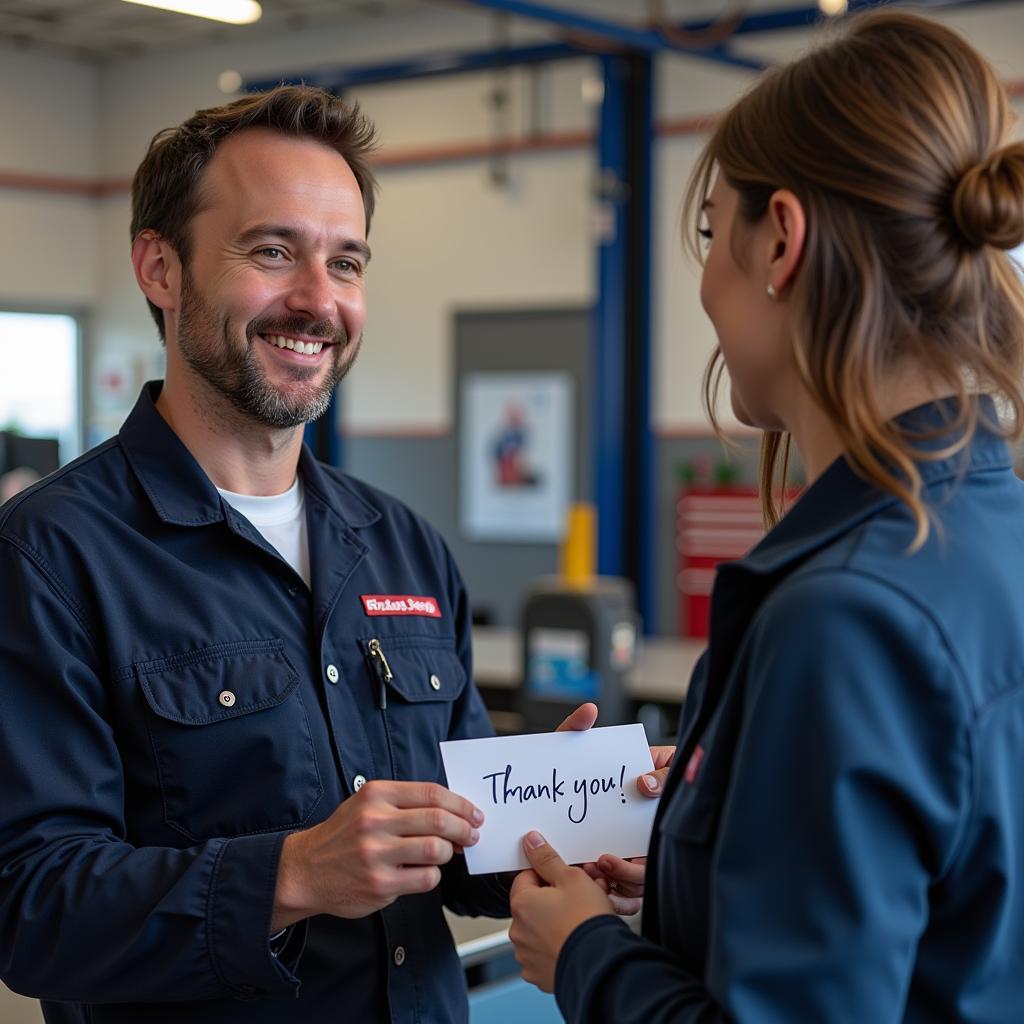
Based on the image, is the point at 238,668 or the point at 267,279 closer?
the point at 238,668

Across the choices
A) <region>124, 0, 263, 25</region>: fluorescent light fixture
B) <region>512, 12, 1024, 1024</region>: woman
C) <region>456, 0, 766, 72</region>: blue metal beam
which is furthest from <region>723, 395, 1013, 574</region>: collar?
<region>456, 0, 766, 72</region>: blue metal beam

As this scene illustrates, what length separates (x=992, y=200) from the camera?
3.34ft

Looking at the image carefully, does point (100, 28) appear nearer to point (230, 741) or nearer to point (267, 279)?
point (267, 279)

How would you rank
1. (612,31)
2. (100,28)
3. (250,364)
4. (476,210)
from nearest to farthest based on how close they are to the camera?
(250,364) → (100,28) → (612,31) → (476,210)

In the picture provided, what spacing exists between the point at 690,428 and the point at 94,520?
19.2 ft

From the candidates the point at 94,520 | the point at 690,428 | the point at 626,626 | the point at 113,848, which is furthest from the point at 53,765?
the point at 690,428

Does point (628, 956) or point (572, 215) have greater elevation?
point (572, 215)

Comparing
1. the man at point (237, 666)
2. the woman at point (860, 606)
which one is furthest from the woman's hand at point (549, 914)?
the man at point (237, 666)

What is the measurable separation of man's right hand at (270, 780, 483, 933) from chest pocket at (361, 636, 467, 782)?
0.31 metres

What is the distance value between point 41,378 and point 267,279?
2074 mm

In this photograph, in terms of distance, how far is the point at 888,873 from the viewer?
949 mm

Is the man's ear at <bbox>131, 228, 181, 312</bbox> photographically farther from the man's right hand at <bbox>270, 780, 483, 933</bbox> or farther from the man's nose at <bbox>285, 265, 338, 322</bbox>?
the man's right hand at <bbox>270, 780, 483, 933</bbox>

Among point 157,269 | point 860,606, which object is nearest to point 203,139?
point 157,269

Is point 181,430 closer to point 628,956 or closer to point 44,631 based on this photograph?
point 44,631
